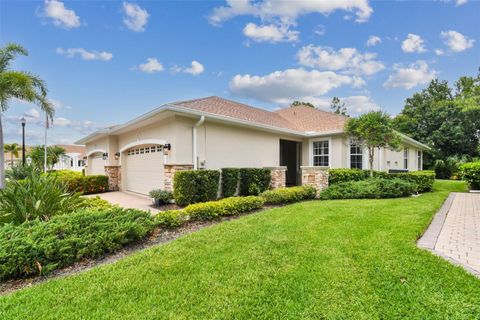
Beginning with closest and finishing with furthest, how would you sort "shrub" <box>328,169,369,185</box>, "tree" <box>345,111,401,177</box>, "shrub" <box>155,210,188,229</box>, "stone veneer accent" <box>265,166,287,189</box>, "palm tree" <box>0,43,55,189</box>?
"shrub" <box>155,210,188,229</box>
"palm tree" <box>0,43,55,189</box>
"stone veneer accent" <box>265,166,287,189</box>
"tree" <box>345,111,401,177</box>
"shrub" <box>328,169,369,185</box>

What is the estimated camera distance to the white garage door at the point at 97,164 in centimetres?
1676

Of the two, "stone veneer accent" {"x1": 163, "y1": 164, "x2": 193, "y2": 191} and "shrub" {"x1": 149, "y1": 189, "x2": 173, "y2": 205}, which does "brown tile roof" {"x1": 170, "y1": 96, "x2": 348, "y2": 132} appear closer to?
"stone veneer accent" {"x1": 163, "y1": 164, "x2": 193, "y2": 191}

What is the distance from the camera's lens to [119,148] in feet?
48.3

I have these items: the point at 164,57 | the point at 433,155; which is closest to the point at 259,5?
the point at 164,57

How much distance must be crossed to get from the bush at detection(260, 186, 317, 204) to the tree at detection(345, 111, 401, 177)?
3.94 m

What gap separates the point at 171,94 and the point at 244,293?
13066mm

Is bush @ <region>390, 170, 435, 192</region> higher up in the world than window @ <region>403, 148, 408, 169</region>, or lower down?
lower down

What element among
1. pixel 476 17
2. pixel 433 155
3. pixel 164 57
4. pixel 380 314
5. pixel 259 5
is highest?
pixel 476 17

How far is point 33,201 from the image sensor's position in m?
5.27

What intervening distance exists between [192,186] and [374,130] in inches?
342

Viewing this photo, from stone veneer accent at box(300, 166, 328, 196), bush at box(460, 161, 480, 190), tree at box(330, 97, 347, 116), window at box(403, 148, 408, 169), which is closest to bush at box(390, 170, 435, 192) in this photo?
bush at box(460, 161, 480, 190)

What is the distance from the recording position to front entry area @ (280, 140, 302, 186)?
603 inches

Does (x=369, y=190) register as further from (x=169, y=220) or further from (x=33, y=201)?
(x=33, y=201)

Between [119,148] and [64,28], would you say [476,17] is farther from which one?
[119,148]
